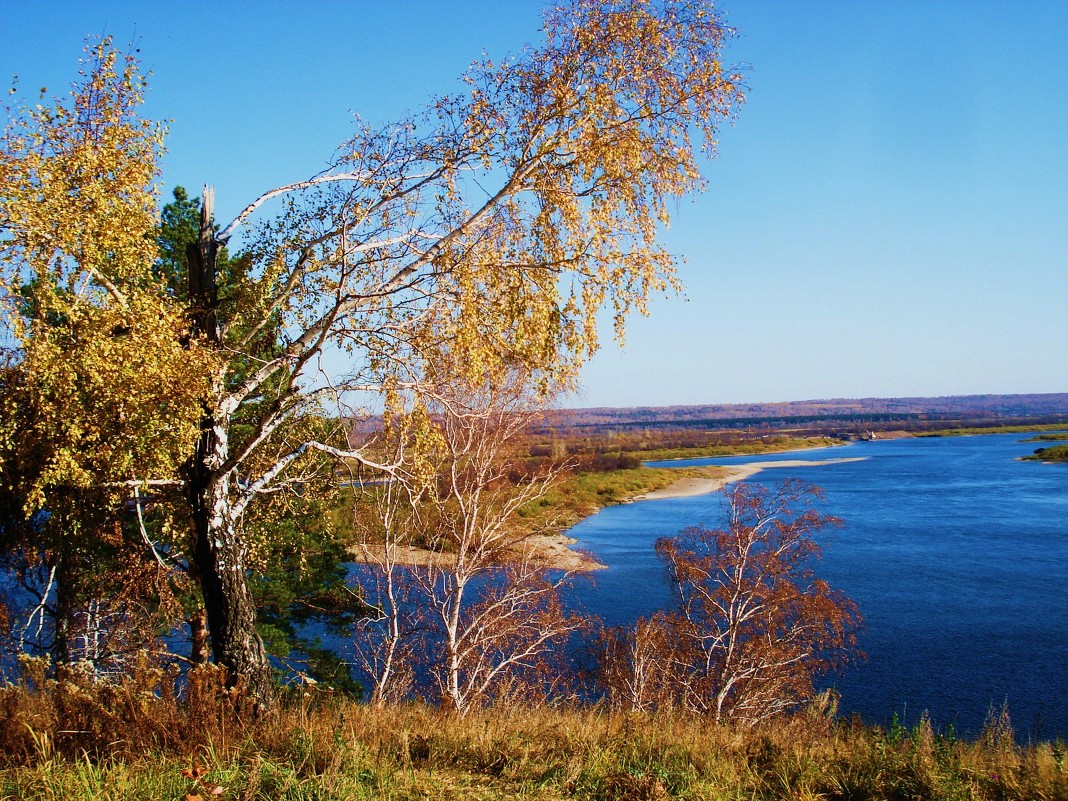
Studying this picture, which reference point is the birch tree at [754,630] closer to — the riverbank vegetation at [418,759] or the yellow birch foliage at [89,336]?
the riverbank vegetation at [418,759]

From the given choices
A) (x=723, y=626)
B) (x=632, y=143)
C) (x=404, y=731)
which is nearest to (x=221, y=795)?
(x=404, y=731)

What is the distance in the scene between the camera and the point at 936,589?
2423 cm

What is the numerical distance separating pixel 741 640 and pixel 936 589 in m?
10.5

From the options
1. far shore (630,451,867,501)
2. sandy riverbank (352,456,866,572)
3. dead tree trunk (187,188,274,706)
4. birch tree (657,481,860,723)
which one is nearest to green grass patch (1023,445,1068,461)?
sandy riverbank (352,456,866,572)

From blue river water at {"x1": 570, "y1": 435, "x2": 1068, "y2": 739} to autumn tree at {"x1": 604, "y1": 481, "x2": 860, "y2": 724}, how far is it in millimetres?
1583

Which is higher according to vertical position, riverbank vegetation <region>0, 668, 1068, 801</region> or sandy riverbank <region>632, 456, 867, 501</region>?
riverbank vegetation <region>0, 668, 1068, 801</region>

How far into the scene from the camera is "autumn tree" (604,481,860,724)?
1433cm

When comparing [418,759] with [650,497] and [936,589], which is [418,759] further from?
[650,497]

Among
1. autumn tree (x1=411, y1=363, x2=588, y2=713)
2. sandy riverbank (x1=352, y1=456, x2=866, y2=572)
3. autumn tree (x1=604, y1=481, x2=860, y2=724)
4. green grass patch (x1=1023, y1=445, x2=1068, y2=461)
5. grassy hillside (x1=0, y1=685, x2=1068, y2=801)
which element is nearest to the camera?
grassy hillside (x1=0, y1=685, x2=1068, y2=801)

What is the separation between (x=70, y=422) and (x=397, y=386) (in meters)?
2.32

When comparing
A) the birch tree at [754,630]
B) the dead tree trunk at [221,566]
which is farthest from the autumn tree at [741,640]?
the dead tree trunk at [221,566]

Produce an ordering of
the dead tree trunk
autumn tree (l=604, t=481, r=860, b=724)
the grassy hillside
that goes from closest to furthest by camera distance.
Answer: the grassy hillside
the dead tree trunk
autumn tree (l=604, t=481, r=860, b=724)

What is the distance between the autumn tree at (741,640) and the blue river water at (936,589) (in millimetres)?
1583

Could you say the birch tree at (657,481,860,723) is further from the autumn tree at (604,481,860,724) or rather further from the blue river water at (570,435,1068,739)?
the blue river water at (570,435,1068,739)
